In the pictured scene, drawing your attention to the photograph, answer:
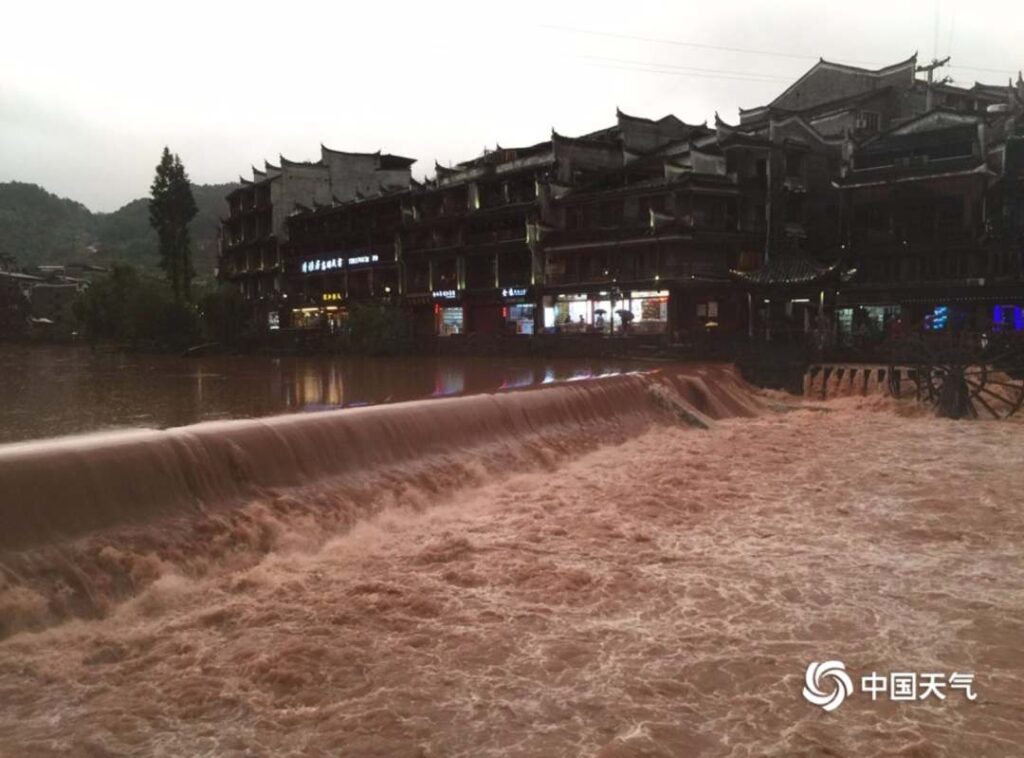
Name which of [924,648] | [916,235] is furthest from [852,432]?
[916,235]

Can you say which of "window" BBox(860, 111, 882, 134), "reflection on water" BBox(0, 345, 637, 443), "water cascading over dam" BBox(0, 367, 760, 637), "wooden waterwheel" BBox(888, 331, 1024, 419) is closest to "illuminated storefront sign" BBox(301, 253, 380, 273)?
"reflection on water" BBox(0, 345, 637, 443)

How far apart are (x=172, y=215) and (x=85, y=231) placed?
79928 mm

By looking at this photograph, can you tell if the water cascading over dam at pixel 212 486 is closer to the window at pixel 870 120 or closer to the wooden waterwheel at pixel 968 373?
the wooden waterwheel at pixel 968 373

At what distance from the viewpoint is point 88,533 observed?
657cm

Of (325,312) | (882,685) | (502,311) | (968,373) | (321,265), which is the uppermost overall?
(321,265)

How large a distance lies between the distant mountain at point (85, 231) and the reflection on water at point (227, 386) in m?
74.9

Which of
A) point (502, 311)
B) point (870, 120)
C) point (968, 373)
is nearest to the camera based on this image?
point (968, 373)

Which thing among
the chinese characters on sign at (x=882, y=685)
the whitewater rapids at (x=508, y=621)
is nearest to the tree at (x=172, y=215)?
the whitewater rapids at (x=508, y=621)

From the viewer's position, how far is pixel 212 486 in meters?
7.83

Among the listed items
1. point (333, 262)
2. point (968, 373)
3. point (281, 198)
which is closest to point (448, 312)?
point (333, 262)

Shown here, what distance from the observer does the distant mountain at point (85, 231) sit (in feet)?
343

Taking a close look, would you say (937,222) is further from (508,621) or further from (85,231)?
(85,231)

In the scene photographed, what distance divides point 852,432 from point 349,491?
11.9 metres

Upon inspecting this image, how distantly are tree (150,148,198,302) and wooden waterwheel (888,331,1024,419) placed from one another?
50312 mm
